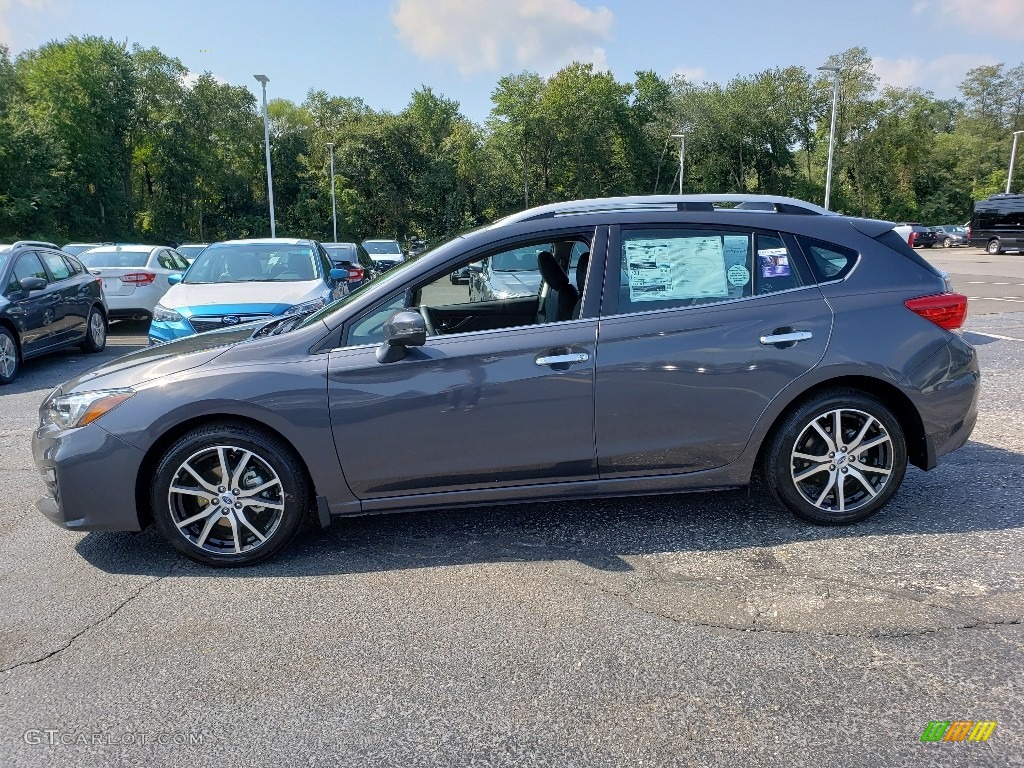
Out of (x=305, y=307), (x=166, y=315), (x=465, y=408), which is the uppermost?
(x=305, y=307)

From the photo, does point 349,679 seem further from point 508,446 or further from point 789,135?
point 789,135

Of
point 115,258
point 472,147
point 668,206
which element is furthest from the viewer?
point 472,147

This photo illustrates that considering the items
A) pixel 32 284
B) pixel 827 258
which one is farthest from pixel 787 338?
pixel 32 284

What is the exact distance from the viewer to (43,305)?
9.66 meters

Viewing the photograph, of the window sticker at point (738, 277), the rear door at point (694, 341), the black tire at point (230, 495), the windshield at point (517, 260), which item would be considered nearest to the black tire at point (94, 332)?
the black tire at point (230, 495)

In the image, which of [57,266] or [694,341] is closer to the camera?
[694,341]

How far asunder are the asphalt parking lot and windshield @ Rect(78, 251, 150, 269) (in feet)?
34.7

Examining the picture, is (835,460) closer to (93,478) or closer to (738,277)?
(738,277)

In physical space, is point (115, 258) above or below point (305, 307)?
above

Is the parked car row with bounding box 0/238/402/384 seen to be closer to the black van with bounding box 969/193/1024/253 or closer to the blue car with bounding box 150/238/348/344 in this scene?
the blue car with bounding box 150/238/348/344

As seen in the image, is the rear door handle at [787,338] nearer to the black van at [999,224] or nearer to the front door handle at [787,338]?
the front door handle at [787,338]

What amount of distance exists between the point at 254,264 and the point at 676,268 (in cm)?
659

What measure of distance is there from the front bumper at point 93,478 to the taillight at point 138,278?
10617mm

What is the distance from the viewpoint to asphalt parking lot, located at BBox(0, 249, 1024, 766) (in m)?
2.48
